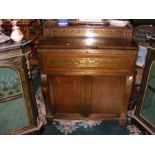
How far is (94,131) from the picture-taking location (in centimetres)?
255

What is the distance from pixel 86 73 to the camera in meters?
2.22

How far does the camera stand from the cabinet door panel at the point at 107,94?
7.66 ft

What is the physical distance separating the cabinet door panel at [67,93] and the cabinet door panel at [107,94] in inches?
6.3

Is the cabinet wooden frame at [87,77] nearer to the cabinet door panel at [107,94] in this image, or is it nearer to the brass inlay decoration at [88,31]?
the cabinet door panel at [107,94]

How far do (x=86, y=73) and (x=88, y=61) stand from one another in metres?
0.14

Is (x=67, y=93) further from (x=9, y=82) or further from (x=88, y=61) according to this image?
(x=9, y=82)

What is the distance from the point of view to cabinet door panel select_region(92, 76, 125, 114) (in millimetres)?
2334

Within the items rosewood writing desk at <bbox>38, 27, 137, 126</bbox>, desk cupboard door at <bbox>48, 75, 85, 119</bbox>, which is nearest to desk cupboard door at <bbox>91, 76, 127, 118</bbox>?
rosewood writing desk at <bbox>38, 27, 137, 126</bbox>

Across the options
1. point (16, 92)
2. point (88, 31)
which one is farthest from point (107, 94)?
point (16, 92)

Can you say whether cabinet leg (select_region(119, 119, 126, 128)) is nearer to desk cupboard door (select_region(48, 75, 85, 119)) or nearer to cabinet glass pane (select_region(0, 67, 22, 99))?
desk cupboard door (select_region(48, 75, 85, 119))

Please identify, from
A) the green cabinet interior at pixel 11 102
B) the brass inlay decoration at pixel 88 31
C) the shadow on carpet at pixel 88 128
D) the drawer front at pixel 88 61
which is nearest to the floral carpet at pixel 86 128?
the shadow on carpet at pixel 88 128
